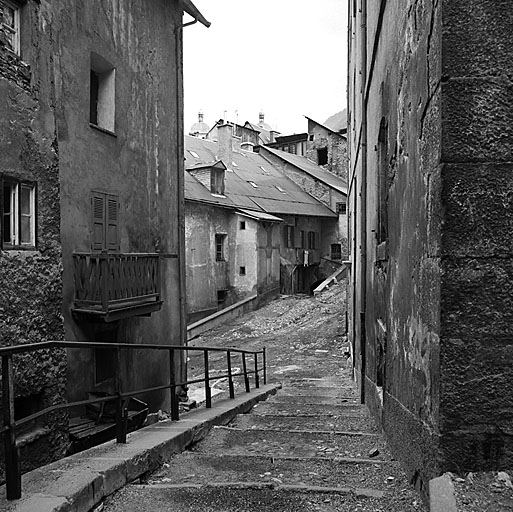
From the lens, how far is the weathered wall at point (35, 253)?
6914 millimetres

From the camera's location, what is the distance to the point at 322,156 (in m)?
40.6

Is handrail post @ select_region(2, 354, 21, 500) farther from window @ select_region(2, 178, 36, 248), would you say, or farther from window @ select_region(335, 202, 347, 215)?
window @ select_region(335, 202, 347, 215)

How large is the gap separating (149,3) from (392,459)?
10253 millimetres

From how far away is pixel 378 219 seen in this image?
21.9 feet

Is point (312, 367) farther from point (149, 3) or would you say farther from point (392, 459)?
point (392, 459)

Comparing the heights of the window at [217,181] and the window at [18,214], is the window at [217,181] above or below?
above

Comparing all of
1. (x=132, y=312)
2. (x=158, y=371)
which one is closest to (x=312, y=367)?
(x=158, y=371)

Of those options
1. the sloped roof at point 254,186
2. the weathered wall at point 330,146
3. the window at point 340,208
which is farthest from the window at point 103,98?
the weathered wall at point 330,146

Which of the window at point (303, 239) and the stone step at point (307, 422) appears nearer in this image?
the stone step at point (307, 422)

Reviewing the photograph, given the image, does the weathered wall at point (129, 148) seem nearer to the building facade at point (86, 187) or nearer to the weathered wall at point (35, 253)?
the building facade at point (86, 187)

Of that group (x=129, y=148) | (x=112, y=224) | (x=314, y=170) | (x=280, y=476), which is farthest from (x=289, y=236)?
(x=280, y=476)

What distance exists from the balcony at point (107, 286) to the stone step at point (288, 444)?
348 cm

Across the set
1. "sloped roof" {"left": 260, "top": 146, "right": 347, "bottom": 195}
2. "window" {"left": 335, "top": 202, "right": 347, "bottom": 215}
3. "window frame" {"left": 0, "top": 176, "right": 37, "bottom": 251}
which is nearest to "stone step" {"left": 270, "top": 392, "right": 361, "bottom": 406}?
"window frame" {"left": 0, "top": 176, "right": 37, "bottom": 251}

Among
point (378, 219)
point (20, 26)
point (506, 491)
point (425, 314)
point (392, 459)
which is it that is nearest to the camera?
point (506, 491)
